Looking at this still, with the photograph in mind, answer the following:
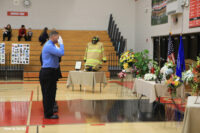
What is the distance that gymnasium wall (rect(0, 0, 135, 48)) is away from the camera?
765 inches

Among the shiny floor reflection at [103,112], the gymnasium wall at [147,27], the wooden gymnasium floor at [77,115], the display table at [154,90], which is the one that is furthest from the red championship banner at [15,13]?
the display table at [154,90]

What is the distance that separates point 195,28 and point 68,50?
7417 mm

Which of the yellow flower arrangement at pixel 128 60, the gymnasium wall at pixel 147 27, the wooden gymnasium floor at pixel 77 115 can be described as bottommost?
the wooden gymnasium floor at pixel 77 115

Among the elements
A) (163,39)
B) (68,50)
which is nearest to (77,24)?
(68,50)

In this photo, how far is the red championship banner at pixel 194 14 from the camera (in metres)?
11.6

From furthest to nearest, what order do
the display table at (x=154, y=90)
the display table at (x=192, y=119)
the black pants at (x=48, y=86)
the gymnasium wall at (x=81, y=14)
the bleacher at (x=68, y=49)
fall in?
1. the gymnasium wall at (x=81, y=14)
2. the bleacher at (x=68, y=49)
3. the display table at (x=154, y=90)
4. the black pants at (x=48, y=86)
5. the display table at (x=192, y=119)

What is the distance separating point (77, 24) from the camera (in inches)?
783

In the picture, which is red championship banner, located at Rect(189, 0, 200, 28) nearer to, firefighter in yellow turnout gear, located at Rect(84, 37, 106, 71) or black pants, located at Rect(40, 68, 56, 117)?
firefighter in yellow turnout gear, located at Rect(84, 37, 106, 71)

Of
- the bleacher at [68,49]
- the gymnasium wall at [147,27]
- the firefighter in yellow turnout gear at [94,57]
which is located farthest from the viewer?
the bleacher at [68,49]

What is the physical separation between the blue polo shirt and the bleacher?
798cm

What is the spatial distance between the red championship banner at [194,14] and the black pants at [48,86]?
701cm

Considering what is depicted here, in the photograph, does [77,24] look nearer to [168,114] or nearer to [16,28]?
[16,28]

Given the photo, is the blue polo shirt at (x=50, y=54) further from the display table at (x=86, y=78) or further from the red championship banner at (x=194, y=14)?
the red championship banner at (x=194, y=14)

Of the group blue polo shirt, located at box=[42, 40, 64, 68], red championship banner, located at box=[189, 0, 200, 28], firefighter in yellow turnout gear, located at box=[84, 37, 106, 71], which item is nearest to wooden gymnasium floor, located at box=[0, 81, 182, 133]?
firefighter in yellow turnout gear, located at box=[84, 37, 106, 71]
